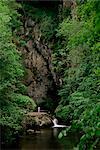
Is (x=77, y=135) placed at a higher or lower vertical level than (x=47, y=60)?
lower

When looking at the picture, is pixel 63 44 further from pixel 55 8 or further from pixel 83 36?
pixel 83 36

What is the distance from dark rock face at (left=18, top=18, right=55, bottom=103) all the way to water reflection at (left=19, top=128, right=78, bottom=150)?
7740 mm

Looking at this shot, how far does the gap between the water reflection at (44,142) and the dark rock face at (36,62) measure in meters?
7.74

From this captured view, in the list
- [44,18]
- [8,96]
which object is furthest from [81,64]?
[44,18]

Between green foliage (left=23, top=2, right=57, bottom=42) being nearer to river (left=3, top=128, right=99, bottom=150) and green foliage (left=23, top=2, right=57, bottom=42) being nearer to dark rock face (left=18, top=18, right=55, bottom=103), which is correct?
dark rock face (left=18, top=18, right=55, bottom=103)

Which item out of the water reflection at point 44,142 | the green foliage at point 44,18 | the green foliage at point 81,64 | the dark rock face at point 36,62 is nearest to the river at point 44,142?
the water reflection at point 44,142

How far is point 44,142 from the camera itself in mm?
15773

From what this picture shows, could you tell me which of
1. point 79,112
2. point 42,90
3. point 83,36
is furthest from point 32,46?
point 83,36

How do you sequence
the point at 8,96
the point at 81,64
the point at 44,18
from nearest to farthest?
the point at 8,96
the point at 81,64
the point at 44,18

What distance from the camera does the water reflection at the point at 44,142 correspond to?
14.3 metres

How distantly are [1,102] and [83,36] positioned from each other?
290 inches

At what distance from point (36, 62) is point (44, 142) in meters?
11.0

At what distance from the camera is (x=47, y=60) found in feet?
86.2

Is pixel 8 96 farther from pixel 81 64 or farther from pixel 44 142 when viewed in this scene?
pixel 81 64
